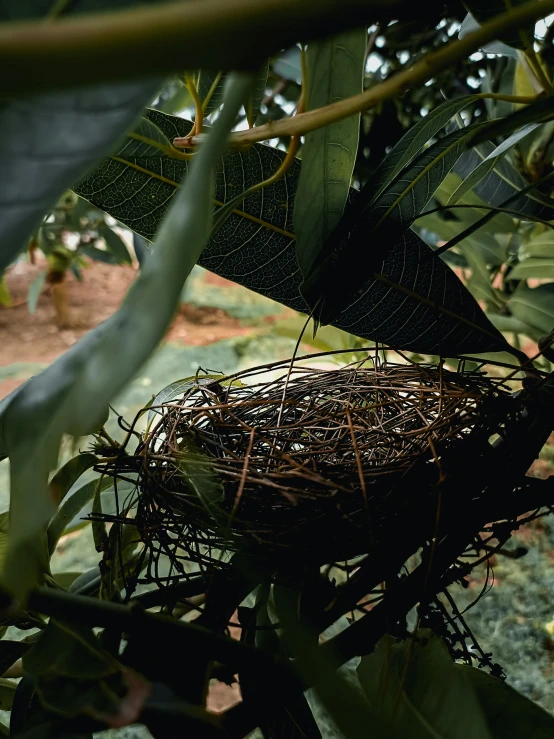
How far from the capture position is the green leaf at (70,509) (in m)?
0.38

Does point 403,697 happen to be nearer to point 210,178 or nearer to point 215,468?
point 215,468

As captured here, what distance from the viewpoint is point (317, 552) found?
30cm

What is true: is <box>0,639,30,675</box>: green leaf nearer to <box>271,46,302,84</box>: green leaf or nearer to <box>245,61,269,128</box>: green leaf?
<box>245,61,269,128</box>: green leaf

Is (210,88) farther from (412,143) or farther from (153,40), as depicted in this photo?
(153,40)

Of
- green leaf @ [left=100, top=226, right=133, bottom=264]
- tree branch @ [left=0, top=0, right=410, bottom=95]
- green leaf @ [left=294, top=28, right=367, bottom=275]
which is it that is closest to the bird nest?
green leaf @ [left=294, top=28, right=367, bottom=275]

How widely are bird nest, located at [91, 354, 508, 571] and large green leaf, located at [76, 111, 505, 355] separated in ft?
0.13

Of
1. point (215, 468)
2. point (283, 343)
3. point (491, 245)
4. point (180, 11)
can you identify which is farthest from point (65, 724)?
point (283, 343)

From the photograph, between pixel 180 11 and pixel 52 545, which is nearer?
pixel 180 11

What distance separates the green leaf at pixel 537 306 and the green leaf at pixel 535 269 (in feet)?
0.06

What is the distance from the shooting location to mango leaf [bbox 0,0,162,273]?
0.52 feet

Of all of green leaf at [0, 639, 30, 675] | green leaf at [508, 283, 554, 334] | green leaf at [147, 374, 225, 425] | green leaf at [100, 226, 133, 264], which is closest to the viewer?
green leaf at [0, 639, 30, 675]

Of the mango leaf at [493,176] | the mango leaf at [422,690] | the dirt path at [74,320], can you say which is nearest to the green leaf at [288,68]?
the mango leaf at [493,176]

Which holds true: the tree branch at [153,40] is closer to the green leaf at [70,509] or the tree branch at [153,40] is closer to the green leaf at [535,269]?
the green leaf at [70,509]

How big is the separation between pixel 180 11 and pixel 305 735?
14.6 inches
